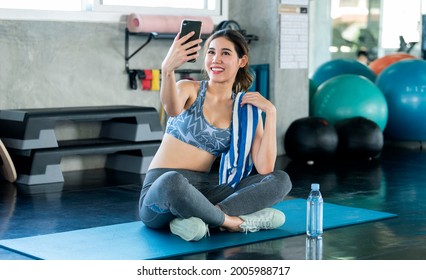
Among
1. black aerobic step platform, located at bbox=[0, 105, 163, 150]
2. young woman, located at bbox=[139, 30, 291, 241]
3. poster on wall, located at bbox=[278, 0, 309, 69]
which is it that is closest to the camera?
young woman, located at bbox=[139, 30, 291, 241]

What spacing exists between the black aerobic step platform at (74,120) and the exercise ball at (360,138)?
68.3 inches

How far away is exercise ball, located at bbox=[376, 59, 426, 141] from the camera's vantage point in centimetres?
793

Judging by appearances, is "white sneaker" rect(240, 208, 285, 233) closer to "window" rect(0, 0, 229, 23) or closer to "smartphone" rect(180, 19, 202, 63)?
"smartphone" rect(180, 19, 202, 63)

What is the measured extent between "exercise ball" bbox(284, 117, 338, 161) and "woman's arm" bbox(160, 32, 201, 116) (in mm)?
Result: 3398

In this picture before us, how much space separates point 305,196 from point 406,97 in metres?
3.07

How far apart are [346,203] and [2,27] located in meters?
2.96

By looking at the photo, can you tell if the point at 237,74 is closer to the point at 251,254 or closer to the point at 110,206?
the point at 251,254

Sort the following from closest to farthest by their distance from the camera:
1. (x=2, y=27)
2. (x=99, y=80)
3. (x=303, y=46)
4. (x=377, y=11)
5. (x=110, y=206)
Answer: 1. (x=110, y=206)
2. (x=2, y=27)
3. (x=99, y=80)
4. (x=303, y=46)
5. (x=377, y=11)

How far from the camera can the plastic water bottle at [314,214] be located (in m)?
3.76

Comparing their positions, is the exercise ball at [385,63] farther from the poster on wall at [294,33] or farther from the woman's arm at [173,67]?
the woman's arm at [173,67]

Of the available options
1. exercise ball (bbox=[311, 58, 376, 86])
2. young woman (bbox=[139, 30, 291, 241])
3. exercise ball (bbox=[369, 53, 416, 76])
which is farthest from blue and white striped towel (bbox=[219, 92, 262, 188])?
exercise ball (bbox=[369, 53, 416, 76])

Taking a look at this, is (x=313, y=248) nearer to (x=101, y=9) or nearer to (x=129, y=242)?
(x=129, y=242)

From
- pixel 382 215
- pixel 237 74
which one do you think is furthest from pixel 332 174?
pixel 237 74

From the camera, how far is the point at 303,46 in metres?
7.80
